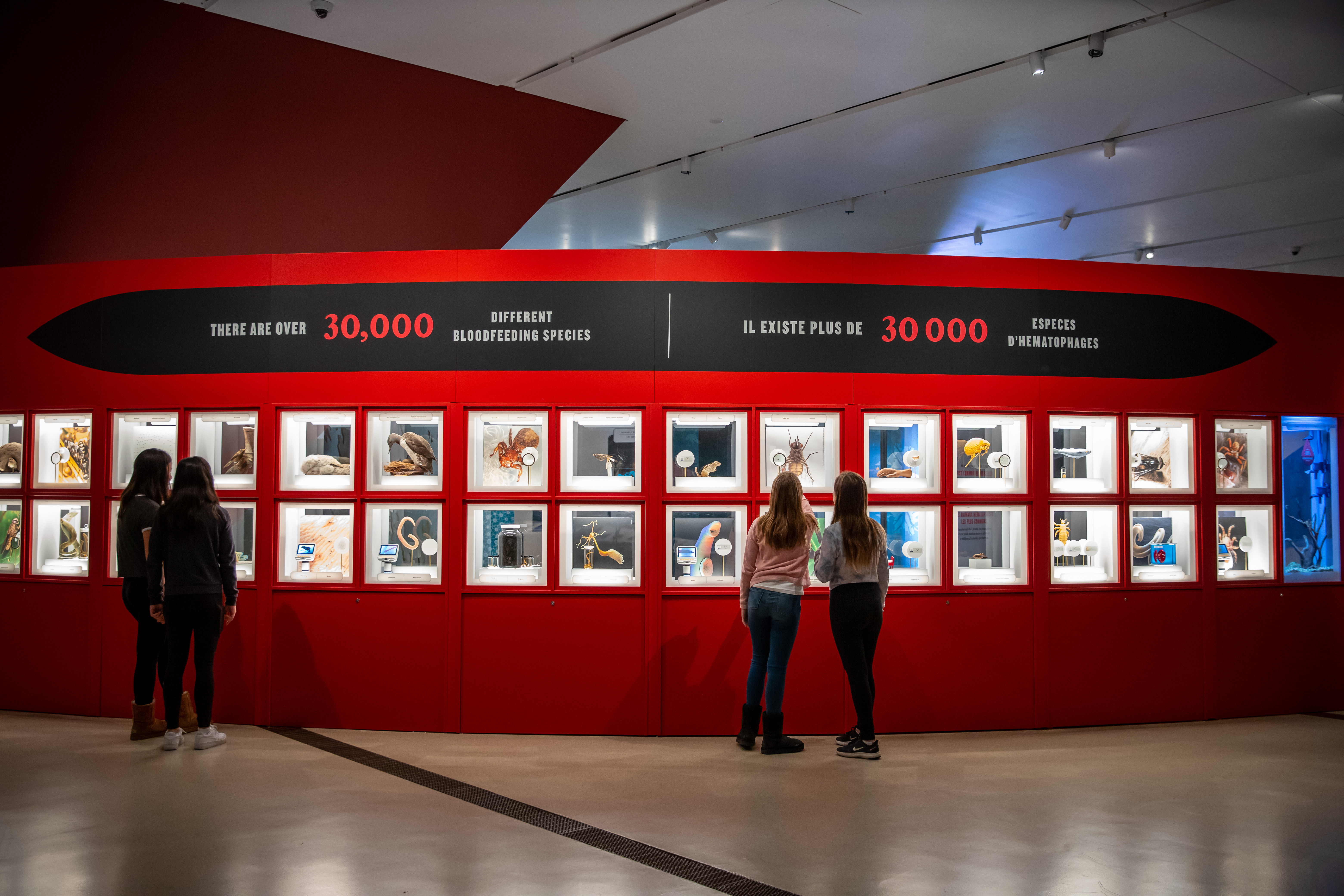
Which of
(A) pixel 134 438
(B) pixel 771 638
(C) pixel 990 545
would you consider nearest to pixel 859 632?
(B) pixel 771 638

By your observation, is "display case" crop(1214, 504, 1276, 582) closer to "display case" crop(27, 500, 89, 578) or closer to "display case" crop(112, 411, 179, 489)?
"display case" crop(112, 411, 179, 489)

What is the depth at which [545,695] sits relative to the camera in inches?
213

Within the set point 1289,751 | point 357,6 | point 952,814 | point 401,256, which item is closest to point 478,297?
point 401,256

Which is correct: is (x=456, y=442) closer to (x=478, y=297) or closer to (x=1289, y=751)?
(x=478, y=297)

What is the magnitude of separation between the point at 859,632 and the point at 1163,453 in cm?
258

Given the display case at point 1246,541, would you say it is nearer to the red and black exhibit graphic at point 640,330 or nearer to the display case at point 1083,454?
the display case at point 1083,454

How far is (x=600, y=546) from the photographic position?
5516 mm

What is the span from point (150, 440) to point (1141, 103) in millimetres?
7921

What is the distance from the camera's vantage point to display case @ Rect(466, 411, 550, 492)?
18.1 feet

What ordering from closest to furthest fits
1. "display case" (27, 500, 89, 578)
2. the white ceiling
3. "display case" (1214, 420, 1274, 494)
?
"display case" (27, 500, 89, 578) < "display case" (1214, 420, 1274, 494) < the white ceiling

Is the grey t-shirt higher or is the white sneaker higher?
the grey t-shirt

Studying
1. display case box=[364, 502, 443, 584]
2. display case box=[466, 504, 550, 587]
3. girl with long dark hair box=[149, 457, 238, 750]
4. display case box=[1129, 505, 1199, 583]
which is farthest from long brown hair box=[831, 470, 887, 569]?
girl with long dark hair box=[149, 457, 238, 750]

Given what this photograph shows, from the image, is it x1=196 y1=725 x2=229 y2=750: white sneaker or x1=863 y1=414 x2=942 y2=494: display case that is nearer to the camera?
x1=196 y1=725 x2=229 y2=750: white sneaker

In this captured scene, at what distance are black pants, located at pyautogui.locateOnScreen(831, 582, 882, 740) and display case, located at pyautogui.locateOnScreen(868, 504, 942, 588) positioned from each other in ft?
2.35
